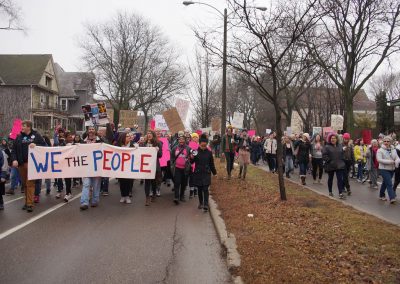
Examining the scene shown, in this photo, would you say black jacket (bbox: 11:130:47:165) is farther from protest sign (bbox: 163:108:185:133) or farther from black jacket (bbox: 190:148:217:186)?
protest sign (bbox: 163:108:185:133)

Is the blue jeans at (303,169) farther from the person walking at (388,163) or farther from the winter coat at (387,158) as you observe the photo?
the winter coat at (387,158)

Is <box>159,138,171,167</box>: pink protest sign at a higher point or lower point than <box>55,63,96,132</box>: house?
lower

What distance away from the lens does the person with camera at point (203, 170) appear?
9297 millimetres

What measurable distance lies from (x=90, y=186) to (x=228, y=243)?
501cm

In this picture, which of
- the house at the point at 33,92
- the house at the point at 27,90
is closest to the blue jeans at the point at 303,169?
the house at the point at 33,92

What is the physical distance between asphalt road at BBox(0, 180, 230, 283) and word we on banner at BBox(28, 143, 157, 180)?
0.80 metres

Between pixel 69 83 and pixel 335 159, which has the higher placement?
pixel 69 83

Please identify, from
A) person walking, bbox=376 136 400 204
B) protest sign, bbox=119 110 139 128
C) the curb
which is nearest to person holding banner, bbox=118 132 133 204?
the curb

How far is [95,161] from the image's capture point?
994 centimetres

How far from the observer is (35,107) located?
5019 cm

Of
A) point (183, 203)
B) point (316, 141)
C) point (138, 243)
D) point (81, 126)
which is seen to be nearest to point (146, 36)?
point (81, 126)

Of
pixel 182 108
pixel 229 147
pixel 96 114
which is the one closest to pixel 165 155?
pixel 229 147

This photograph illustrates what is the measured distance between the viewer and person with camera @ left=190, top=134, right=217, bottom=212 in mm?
9297

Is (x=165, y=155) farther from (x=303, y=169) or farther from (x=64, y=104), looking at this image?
(x=64, y=104)
